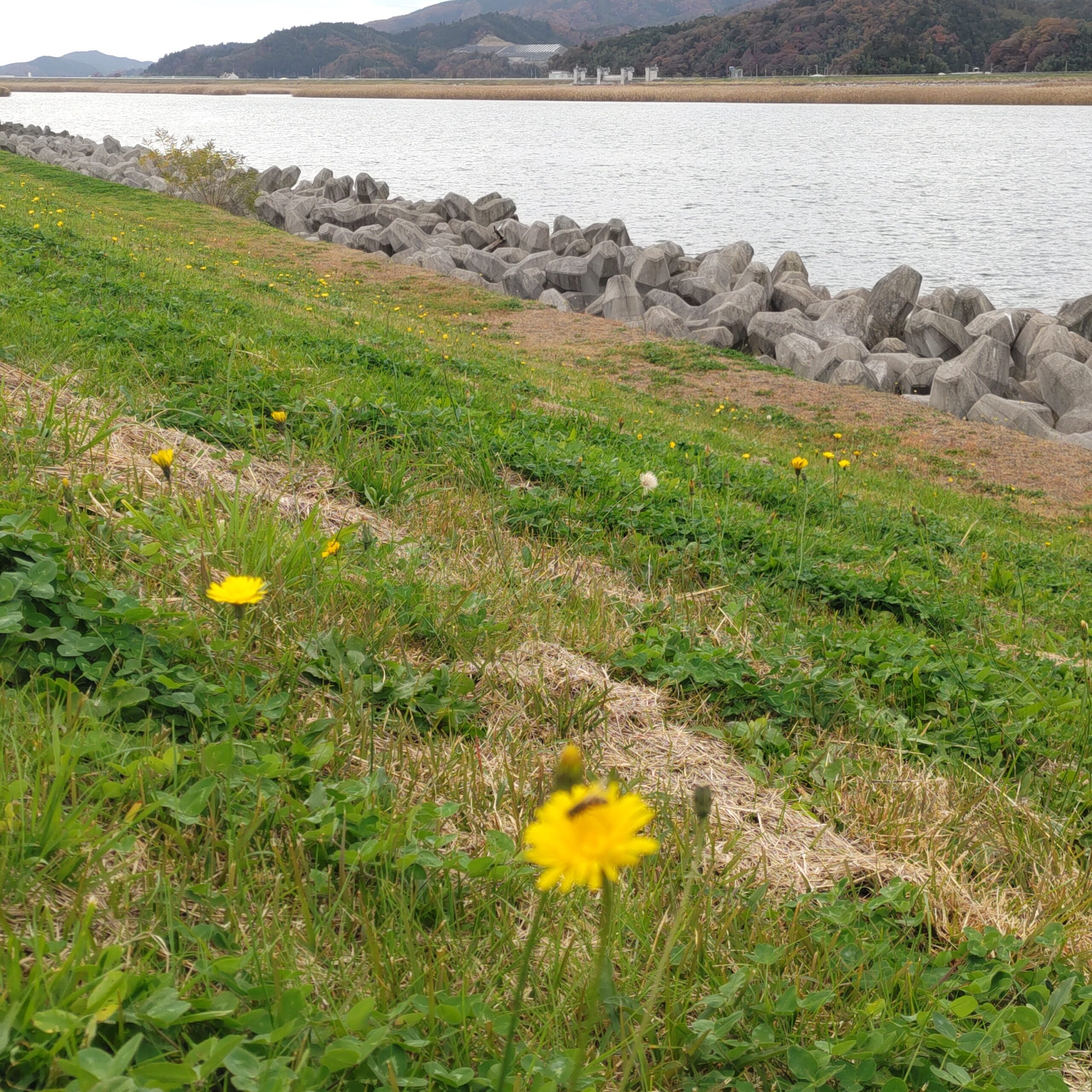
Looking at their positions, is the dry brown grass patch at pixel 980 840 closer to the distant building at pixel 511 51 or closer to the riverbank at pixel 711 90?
the riverbank at pixel 711 90

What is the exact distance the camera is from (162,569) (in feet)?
9.71

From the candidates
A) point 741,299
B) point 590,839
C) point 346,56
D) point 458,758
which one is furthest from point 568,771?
point 346,56

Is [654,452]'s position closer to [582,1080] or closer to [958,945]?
[958,945]

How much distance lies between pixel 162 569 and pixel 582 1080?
2108 mm

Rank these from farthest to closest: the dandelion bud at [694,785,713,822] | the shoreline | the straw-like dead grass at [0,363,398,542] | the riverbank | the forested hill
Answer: the forested hill < the riverbank < the shoreline < the straw-like dead grass at [0,363,398,542] < the dandelion bud at [694,785,713,822]

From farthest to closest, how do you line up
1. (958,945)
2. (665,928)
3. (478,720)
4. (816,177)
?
(816,177) → (478,720) → (958,945) → (665,928)

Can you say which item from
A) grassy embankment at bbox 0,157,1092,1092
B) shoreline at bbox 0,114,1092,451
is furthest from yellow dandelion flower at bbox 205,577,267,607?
shoreline at bbox 0,114,1092,451

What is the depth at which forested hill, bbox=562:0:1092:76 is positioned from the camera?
313ft

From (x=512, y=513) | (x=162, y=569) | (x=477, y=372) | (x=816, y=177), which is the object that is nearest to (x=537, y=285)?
(x=477, y=372)

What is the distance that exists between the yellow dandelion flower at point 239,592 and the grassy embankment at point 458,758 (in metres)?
0.25

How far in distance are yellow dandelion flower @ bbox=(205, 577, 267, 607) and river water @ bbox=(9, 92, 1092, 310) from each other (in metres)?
23.8

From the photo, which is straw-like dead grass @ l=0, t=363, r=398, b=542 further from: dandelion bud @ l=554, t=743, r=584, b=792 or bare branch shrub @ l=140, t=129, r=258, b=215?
bare branch shrub @ l=140, t=129, r=258, b=215

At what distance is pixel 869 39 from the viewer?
99.6 m

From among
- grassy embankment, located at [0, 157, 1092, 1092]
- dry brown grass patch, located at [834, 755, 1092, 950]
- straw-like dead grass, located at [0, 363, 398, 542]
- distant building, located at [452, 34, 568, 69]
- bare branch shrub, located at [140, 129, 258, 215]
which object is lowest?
dry brown grass patch, located at [834, 755, 1092, 950]
